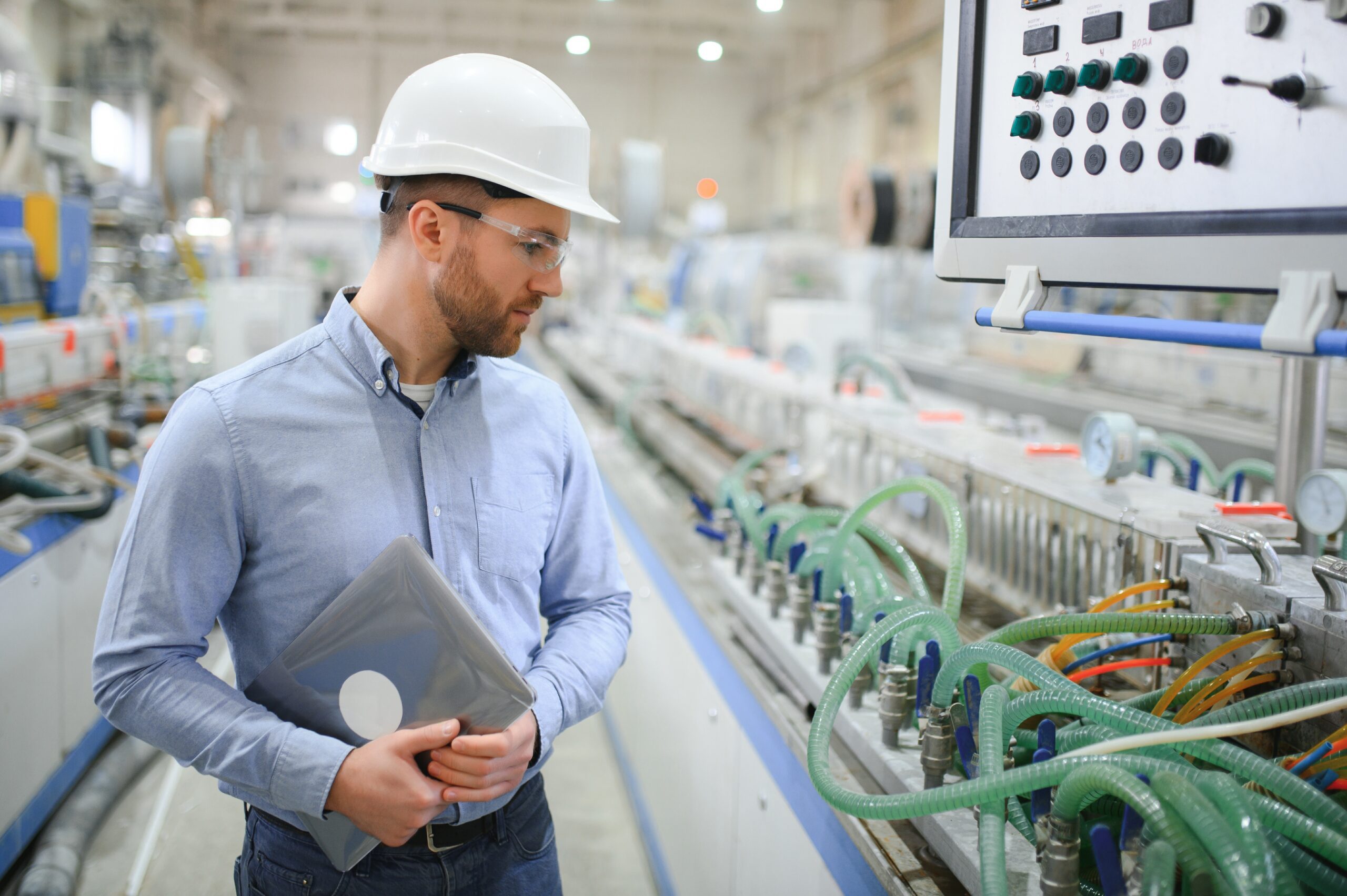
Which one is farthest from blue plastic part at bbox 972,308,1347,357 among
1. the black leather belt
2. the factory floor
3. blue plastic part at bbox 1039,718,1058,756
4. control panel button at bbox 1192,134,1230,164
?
the factory floor

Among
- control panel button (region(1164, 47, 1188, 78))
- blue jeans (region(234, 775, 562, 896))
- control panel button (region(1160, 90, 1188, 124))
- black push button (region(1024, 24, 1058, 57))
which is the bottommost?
blue jeans (region(234, 775, 562, 896))

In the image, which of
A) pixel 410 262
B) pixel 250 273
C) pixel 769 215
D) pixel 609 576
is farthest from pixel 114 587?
pixel 769 215

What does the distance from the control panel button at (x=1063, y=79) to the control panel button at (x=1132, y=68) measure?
6 cm

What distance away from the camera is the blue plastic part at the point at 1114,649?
116 centimetres

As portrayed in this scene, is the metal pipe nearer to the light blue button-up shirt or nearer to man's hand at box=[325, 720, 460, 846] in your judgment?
the light blue button-up shirt

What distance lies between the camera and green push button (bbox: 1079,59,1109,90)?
90cm

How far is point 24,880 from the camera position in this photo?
2088 mm

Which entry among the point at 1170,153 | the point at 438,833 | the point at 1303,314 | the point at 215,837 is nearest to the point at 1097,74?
the point at 1170,153

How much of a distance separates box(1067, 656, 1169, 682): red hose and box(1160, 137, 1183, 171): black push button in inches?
22.9

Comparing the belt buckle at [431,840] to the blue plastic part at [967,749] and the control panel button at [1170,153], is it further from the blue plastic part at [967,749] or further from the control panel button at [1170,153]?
the control panel button at [1170,153]

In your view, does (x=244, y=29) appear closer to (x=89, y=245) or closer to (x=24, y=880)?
(x=89, y=245)

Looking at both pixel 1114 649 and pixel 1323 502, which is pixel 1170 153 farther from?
pixel 1323 502

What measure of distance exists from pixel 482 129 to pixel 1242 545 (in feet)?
3.07

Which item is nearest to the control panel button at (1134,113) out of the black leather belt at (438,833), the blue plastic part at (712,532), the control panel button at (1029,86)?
the control panel button at (1029,86)
